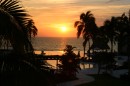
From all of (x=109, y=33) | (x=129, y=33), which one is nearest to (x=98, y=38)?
(x=109, y=33)

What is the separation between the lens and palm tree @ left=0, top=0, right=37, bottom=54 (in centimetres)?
372

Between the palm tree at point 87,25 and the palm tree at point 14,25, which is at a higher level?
the palm tree at point 87,25

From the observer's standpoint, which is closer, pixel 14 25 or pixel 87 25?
pixel 14 25

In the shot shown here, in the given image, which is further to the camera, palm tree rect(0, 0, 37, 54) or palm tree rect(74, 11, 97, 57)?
palm tree rect(74, 11, 97, 57)

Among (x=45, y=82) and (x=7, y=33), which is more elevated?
(x=7, y=33)

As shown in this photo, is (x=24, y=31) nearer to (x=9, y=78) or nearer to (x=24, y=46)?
(x=24, y=46)

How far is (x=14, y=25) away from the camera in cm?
368

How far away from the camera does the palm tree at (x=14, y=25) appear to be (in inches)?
146

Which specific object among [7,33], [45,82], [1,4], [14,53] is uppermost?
[1,4]

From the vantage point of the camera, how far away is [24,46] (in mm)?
3814

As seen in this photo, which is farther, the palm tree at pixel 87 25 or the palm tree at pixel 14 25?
the palm tree at pixel 87 25

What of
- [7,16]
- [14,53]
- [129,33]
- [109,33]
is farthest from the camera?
[109,33]

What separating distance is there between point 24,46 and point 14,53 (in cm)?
21

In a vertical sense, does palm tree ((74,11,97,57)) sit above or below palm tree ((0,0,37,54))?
above
